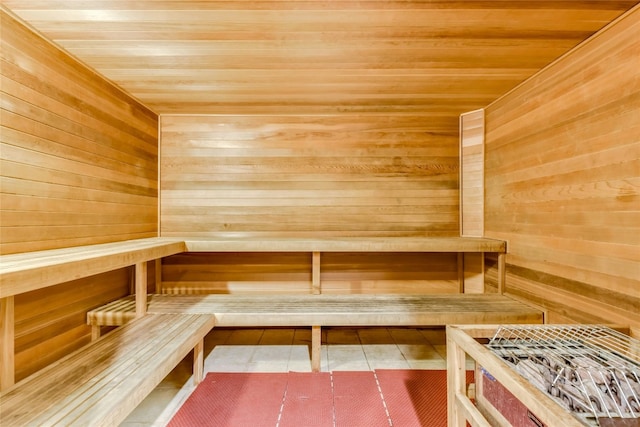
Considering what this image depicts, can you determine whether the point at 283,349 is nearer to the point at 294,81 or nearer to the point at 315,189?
the point at 315,189

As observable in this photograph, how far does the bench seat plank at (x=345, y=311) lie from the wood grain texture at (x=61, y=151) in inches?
25.7

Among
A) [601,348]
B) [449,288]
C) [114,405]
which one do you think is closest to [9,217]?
[114,405]

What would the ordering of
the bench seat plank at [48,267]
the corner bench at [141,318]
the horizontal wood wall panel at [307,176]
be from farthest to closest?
the horizontal wood wall panel at [307,176] → the corner bench at [141,318] → the bench seat plank at [48,267]

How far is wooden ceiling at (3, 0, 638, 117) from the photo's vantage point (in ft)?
4.81

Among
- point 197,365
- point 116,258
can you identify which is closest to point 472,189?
point 197,365

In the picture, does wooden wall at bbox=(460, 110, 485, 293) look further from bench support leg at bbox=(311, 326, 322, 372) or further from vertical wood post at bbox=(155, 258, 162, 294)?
vertical wood post at bbox=(155, 258, 162, 294)

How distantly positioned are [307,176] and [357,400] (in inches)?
72.7

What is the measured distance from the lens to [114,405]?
3.89 feet

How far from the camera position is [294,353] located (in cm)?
262

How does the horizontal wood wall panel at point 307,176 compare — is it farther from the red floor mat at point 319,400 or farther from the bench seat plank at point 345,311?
the red floor mat at point 319,400

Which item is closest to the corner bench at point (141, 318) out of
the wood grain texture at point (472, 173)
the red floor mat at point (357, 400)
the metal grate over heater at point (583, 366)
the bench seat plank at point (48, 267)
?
the bench seat plank at point (48, 267)

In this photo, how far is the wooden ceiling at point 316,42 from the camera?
1.47 meters

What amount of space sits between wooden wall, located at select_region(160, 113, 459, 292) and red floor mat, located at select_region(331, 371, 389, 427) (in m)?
1.22

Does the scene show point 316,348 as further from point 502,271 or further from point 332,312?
point 502,271
